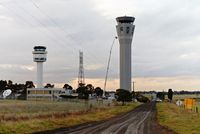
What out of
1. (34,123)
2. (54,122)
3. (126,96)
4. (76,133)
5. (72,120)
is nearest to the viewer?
(76,133)

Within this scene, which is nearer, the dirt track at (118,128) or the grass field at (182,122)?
the dirt track at (118,128)

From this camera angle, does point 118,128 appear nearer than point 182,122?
Yes

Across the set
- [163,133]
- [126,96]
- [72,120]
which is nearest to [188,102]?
[72,120]

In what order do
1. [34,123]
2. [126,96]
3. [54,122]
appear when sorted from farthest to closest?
[126,96]
[54,122]
[34,123]

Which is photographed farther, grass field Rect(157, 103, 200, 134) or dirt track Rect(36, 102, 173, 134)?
grass field Rect(157, 103, 200, 134)

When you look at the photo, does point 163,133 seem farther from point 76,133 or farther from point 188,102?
point 188,102

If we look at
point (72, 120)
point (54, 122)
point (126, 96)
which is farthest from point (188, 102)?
point (126, 96)

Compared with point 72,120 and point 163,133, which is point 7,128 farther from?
point 72,120

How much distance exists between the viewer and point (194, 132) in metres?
33.8

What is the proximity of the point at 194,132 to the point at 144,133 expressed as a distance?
4058 millimetres

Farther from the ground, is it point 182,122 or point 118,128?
point 118,128

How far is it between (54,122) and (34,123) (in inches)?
177

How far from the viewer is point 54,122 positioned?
4288cm

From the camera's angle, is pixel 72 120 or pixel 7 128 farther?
pixel 72 120
